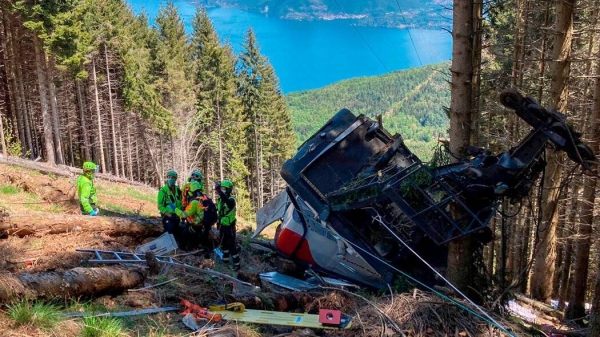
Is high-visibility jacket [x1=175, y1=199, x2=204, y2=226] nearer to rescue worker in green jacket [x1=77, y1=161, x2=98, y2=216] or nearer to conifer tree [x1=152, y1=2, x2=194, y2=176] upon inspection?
rescue worker in green jacket [x1=77, y1=161, x2=98, y2=216]

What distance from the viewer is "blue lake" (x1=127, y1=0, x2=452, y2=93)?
5207 inches

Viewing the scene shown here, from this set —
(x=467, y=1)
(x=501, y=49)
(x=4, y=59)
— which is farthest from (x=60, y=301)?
(x=4, y=59)

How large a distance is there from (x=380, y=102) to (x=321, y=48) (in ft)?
120

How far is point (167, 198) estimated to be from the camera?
9977 millimetres

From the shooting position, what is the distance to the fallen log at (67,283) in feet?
15.3

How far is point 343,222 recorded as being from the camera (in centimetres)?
810

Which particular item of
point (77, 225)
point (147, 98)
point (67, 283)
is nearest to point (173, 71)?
point (147, 98)

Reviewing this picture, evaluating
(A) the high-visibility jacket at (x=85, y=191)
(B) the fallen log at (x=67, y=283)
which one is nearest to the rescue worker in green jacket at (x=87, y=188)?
(A) the high-visibility jacket at (x=85, y=191)

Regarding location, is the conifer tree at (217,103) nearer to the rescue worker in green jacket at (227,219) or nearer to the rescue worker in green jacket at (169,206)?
the rescue worker in green jacket at (169,206)

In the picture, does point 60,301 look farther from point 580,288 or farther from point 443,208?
point 580,288

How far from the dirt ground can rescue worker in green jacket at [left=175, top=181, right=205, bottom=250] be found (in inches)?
18.4

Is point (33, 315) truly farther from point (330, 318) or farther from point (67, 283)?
point (330, 318)

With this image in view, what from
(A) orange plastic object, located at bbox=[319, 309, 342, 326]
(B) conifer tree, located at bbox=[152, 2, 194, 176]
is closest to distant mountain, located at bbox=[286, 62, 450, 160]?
(B) conifer tree, located at bbox=[152, 2, 194, 176]

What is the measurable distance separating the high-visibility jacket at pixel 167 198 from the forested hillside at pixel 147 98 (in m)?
22.0
